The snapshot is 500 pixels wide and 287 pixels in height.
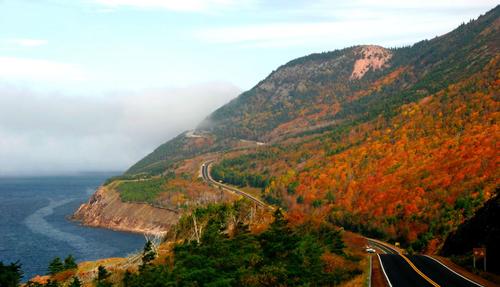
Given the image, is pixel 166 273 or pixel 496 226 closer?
pixel 496 226

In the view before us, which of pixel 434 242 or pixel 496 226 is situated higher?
pixel 496 226

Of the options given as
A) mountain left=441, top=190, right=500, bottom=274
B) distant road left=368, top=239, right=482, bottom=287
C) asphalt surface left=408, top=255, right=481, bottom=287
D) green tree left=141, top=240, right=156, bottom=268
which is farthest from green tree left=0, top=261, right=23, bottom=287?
mountain left=441, top=190, right=500, bottom=274

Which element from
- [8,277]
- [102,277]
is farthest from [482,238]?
[8,277]

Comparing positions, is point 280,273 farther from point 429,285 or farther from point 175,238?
point 175,238

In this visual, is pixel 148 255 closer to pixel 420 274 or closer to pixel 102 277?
pixel 102 277

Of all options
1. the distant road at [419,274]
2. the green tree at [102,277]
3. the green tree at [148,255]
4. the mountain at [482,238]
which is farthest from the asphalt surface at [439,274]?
the green tree at [102,277]

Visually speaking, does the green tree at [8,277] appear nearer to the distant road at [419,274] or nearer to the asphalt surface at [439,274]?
the distant road at [419,274]

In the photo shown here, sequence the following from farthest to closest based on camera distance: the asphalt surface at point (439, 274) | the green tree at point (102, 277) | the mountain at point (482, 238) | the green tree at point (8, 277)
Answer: the green tree at point (8, 277), the green tree at point (102, 277), the mountain at point (482, 238), the asphalt surface at point (439, 274)

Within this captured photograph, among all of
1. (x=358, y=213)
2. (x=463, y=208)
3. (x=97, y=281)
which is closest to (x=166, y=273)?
(x=97, y=281)
